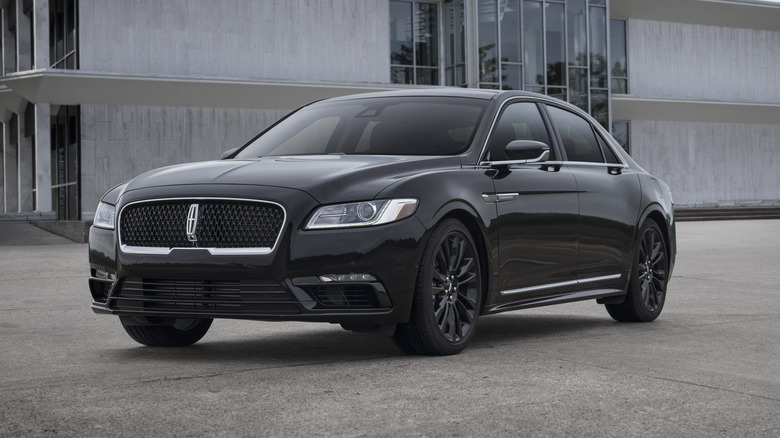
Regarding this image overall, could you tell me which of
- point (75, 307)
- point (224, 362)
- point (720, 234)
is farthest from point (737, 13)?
point (224, 362)

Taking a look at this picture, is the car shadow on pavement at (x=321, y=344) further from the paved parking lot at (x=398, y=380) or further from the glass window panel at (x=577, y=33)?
the glass window panel at (x=577, y=33)

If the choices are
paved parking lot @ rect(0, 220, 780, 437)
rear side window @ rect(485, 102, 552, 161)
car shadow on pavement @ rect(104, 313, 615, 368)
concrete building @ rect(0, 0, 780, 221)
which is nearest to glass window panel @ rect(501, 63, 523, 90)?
concrete building @ rect(0, 0, 780, 221)

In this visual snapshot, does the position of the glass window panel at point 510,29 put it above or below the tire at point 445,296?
above

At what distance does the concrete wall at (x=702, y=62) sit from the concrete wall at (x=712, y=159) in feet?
4.62

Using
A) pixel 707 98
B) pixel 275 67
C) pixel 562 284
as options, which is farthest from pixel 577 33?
pixel 562 284

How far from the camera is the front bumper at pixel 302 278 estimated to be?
6.27 metres

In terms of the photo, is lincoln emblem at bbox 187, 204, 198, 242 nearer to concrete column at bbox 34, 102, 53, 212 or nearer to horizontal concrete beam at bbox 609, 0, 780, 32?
concrete column at bbox 34, 102, 53, 212

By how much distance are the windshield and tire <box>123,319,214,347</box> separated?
123 centimetres

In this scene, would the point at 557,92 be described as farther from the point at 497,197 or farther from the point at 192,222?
the point at 192,222

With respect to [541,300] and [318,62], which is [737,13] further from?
[541,300]

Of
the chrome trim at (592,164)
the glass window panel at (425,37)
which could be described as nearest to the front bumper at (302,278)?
the chrome trim at (592,164)

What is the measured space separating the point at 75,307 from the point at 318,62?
27592mm

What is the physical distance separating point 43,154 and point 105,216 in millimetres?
29676

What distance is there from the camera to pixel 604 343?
7691 mm
